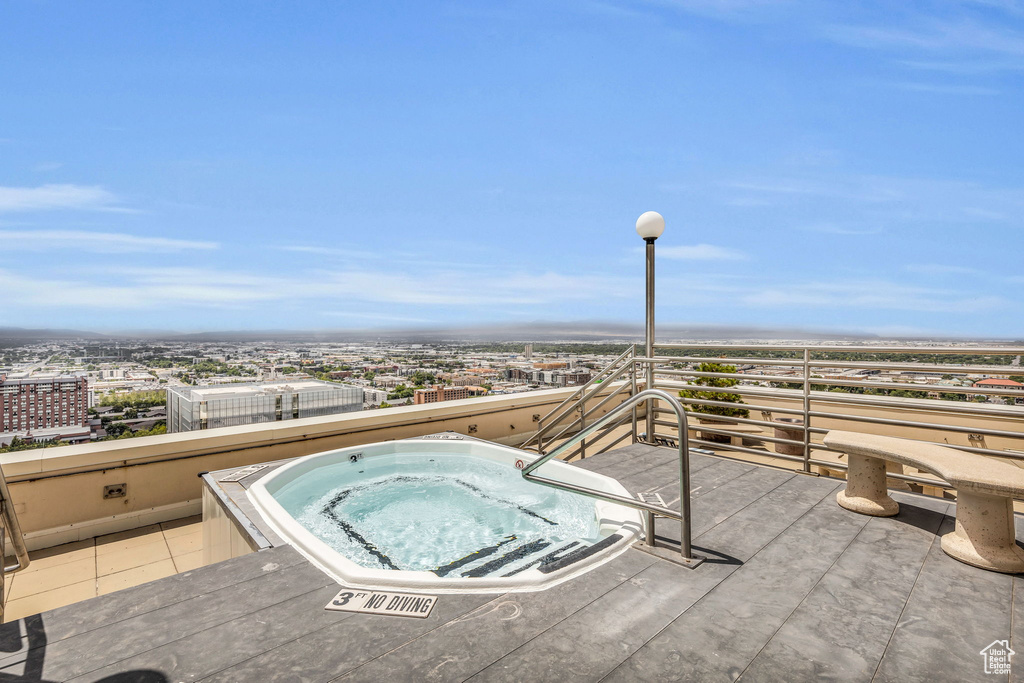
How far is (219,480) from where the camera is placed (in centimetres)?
330

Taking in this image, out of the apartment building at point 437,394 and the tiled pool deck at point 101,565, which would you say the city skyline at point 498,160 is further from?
the tiled pool deck at point 101,565

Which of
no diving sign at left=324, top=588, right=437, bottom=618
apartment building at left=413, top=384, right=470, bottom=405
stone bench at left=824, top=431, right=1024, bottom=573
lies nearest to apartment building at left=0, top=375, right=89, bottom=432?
apartment building at left=413, top=384, right=470, bottom=405

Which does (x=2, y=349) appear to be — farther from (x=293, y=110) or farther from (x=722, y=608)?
(x=293, y=110)

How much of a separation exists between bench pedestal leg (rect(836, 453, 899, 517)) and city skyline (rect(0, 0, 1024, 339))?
1.95 meters

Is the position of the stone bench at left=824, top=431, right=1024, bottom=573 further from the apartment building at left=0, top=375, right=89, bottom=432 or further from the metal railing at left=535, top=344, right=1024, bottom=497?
the apartment building at left=0, top=375, right=89, bottom=432

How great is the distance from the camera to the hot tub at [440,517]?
2.01 m

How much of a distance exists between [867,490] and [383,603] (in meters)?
2.88

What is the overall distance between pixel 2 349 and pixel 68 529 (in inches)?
107

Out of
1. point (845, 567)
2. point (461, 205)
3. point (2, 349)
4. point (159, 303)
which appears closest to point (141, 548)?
point (2, 349)

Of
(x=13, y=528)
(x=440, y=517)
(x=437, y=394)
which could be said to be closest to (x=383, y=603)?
(x=13, y=528)

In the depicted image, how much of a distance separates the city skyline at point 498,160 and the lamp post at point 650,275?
0.12m

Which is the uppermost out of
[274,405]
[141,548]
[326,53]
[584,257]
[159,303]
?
[326,53]

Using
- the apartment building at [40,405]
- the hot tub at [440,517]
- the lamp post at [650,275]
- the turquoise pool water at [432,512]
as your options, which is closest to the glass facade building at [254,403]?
the apartment building at [40,405]

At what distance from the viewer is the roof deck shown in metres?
1.36
